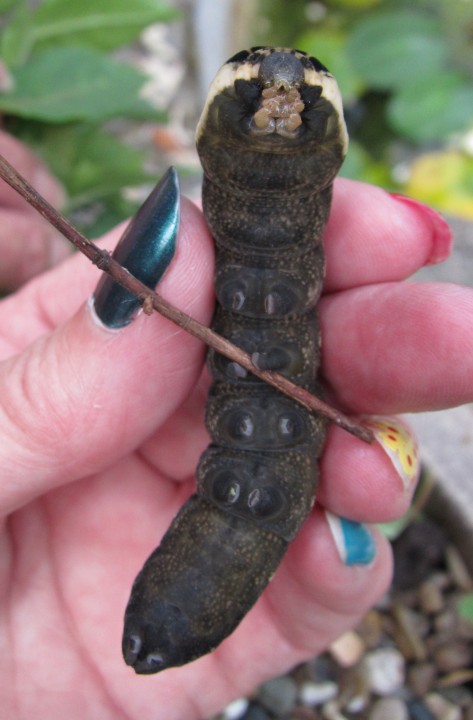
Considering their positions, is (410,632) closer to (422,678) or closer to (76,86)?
(422,678)

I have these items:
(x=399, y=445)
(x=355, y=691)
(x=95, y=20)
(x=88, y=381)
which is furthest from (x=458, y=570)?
(x=95, y=20)

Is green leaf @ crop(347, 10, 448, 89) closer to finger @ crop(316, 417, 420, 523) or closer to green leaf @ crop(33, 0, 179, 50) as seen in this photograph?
green leaf @ crop(33, 0, 179, 50)

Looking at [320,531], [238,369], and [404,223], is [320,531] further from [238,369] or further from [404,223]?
[404,223]

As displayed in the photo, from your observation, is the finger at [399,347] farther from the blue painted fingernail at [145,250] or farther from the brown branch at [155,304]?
the blue painted fingernail at [145,250]

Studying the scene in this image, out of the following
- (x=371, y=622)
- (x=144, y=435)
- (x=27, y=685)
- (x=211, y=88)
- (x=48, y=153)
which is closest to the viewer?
(x=211, y=88)

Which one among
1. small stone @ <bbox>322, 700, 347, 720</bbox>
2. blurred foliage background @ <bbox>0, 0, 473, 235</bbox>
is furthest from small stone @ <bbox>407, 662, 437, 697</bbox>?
blurred foliage background @ <bbox>0, 0, 473, 235</bbox>

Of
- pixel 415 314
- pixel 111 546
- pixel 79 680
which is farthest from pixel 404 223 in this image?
pixel 79 680

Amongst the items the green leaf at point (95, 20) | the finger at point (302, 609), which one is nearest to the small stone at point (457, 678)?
the finger at point (302, 609)
